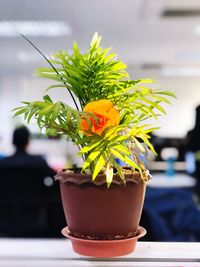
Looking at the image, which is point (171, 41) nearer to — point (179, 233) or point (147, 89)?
point (179, 233)

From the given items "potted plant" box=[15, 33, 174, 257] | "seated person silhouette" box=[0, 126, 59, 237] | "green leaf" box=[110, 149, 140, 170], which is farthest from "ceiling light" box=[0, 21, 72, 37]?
"green leaf" box=[110, 149, 140, 170]

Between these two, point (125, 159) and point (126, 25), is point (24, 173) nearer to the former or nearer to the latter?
point (125, 159)

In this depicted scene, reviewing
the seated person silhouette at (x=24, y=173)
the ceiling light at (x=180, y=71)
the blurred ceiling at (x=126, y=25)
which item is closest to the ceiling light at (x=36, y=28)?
the blurred ceiling at (x=126, y=25)

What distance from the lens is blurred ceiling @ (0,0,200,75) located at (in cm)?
490

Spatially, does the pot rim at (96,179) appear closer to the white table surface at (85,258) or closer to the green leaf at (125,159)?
the green leaf at (125,159)

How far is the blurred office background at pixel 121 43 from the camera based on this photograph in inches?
194

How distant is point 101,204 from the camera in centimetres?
81

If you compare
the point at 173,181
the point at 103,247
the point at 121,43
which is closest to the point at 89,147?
the point at 103,247

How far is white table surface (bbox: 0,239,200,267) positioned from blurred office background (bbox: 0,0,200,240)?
119cm

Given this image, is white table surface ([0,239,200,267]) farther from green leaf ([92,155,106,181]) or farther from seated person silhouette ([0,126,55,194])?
seated person silhouette ([0,126,55,194])

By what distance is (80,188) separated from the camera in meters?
0.82

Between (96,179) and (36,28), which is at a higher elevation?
(36,28)

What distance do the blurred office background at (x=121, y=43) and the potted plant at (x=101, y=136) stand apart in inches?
51.5

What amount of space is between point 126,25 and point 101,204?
5.58 metres
